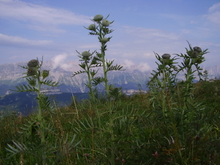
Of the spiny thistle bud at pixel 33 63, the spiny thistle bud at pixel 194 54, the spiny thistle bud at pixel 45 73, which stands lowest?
the spiny thistle bud at pixel 45 73

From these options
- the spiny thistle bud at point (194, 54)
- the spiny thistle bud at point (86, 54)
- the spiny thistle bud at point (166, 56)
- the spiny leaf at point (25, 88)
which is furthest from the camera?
the spiny thistle bud at point (86, 54)

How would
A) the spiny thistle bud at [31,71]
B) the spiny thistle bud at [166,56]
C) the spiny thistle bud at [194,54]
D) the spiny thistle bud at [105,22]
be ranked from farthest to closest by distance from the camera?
the spiny thistle bud at [105,22] → the spiny thistle bud at [194,54] → the spiny thistle bud at [166,56] → the spiny thistle bud at [31,71]

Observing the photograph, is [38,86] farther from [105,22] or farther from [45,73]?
[105,22]

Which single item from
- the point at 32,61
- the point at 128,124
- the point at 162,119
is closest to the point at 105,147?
the point at 128,124

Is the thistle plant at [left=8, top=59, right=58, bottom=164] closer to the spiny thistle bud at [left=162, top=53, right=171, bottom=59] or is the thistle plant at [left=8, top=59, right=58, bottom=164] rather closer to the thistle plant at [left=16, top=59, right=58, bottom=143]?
the thistle plant at [left=16, top=59, right=58, bottom=143]

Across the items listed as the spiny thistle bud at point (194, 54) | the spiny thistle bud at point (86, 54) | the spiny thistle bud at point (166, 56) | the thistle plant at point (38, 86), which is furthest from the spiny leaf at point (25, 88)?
the spiny thistle bud at point (194, 54)

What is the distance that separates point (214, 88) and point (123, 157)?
25.8ft

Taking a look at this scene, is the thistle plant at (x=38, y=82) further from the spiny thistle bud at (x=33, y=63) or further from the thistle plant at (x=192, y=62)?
the thistle plant at (x=192, y=62)

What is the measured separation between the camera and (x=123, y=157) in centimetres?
167

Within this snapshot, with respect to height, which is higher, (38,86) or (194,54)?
(194,54)

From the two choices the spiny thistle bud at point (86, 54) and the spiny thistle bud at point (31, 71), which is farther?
the spiny thistle bud at point (86, 54)

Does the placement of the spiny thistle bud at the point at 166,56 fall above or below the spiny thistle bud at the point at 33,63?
above

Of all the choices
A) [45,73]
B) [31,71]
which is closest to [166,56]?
[45,73]

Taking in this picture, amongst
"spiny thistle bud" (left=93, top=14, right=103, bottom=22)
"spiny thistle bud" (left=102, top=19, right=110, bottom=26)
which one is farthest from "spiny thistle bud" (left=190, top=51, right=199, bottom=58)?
"spiny thistle bud" (left=93, top=14, right=103, bottom=22)
